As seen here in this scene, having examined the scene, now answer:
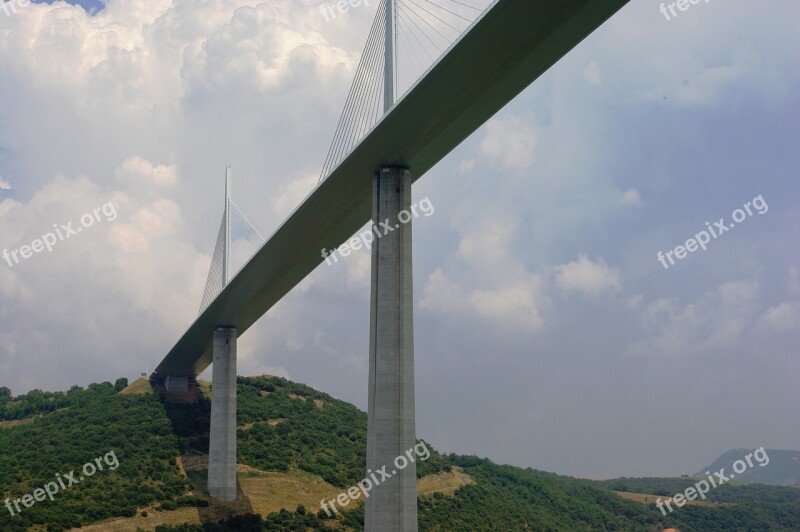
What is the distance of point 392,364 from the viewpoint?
33562 millimetres

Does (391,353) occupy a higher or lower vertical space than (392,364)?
higher

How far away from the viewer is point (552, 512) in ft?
269

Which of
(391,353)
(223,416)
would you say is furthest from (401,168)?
(223,416)

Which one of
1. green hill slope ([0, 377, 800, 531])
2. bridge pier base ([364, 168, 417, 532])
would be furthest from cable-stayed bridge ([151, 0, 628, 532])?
green hill slope ([0, 377, 800, 531])

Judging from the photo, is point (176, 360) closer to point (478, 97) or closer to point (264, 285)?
point (264, 285)

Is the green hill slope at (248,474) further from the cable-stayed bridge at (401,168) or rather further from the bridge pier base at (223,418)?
the cable-stayed bridge at (401,168)

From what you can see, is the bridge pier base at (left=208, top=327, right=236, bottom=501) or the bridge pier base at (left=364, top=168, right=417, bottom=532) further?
the bridge pier base at (left=208, top=327, right=236, bottom=501)

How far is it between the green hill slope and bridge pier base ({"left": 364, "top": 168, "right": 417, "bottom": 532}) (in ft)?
78.2

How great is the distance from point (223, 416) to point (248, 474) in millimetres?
5719

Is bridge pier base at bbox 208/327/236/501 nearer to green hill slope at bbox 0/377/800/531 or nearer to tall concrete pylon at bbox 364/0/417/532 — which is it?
green hill slope at bbox 0/377/800/531

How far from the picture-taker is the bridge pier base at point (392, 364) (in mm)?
32781

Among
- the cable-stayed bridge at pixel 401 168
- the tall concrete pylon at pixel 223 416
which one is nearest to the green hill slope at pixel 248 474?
the tall concrete pylon at pixel 223 416

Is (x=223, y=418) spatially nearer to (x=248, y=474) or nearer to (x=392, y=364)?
(x=248, y=474)

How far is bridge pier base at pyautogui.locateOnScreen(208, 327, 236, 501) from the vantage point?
59719 mm
